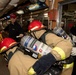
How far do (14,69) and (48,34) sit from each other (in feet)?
1.72

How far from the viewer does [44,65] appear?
1.64 metres

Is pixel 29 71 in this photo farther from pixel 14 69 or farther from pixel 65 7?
pixel 65 7

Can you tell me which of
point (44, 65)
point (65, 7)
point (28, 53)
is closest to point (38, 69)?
point (44, 65)

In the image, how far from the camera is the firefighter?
1.65m

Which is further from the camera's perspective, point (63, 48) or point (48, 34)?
point (48, 34)

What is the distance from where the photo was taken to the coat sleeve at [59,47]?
1670 millimetres

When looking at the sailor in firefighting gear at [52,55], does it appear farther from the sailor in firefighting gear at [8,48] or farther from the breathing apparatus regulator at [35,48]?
the sailor in firefighting gear at [8,48]

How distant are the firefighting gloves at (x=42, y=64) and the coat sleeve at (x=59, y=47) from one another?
55 mm

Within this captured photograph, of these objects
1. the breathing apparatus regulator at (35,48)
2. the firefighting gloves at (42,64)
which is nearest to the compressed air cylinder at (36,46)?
the breathing apparatus regulator at (35,48)

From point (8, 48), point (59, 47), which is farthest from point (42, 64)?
point (8, 48)

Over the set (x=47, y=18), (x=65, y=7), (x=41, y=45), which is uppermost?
(x=41, y=45)

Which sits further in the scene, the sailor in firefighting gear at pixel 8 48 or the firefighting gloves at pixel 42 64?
the sailor in firefighting gear at pixel 8 48

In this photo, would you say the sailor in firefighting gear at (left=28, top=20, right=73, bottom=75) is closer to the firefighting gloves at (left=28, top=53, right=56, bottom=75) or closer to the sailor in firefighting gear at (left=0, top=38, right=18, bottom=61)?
the firefighting gloves at (left=28, top=53, right=56, bottom=75)

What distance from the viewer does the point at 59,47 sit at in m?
1.71
